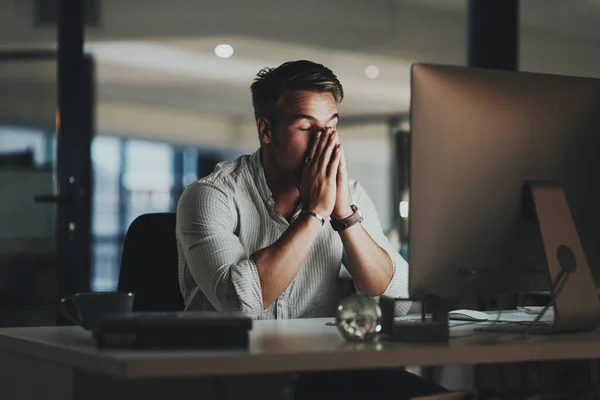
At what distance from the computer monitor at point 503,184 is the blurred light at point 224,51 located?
11.7 ft

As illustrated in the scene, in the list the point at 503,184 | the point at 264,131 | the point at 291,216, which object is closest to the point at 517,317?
the point at 503,184

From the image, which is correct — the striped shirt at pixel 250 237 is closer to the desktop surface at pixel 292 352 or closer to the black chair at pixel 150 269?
the black chair at pixel 150 269

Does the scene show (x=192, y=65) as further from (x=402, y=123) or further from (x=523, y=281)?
(x=523, y=281)

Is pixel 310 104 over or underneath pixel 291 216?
over

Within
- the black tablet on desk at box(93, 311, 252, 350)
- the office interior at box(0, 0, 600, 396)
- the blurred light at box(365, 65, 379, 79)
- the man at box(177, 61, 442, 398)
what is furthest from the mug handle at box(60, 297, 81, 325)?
the blurred light at box(365, 65, 379, 79)

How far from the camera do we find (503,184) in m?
1.65

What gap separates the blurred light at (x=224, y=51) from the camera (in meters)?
5.16

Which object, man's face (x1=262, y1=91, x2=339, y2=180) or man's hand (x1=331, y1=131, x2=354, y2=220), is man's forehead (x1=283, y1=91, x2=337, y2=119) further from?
man's hand (x1=331, y1=131, x2=354, y2=220)

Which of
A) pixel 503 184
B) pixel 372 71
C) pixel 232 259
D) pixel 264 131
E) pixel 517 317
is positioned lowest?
pixel 517 317

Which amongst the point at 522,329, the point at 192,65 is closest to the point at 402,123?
the point at 192,65

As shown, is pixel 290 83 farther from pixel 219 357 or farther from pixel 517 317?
pixel 219 357

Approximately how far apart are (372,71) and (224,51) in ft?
2.84

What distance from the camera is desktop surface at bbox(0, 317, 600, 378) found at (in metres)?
1.25

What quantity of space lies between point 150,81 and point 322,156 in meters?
3.76
